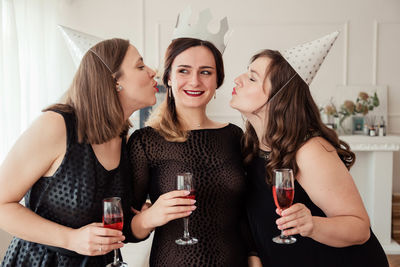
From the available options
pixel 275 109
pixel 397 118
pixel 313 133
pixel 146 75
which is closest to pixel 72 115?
pixel 146 75

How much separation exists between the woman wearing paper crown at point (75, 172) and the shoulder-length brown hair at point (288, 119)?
0.66 m

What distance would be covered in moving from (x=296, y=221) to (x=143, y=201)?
77 cm

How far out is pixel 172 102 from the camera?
2045 millimetres

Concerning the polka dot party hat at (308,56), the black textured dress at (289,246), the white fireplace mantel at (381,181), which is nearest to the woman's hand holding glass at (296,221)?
the black textured dress at (289,246)

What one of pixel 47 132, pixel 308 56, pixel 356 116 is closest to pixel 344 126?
pixel 356 116

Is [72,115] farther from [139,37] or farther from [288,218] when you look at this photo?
[139,37]

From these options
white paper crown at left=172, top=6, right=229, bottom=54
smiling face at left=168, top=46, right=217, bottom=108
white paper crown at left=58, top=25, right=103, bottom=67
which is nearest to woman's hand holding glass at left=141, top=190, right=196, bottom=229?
smiling face at left=168, top=46, right=217, bottom=108

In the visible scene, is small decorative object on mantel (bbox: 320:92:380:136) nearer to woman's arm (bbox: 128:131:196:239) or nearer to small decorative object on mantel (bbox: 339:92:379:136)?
small decorative object on mantel (bbox: 339:92:379:136)

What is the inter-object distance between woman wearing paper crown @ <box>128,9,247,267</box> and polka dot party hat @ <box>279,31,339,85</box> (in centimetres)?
39

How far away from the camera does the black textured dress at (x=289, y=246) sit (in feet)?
5.41

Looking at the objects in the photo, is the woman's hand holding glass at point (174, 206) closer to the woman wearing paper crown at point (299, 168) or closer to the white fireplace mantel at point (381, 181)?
the woman wearing paper crown at point (299, 168)

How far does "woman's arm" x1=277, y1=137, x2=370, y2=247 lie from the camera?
1474 millimetres

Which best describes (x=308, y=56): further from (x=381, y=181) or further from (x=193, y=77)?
(x=381, y=181)

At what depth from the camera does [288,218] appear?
1.38m
